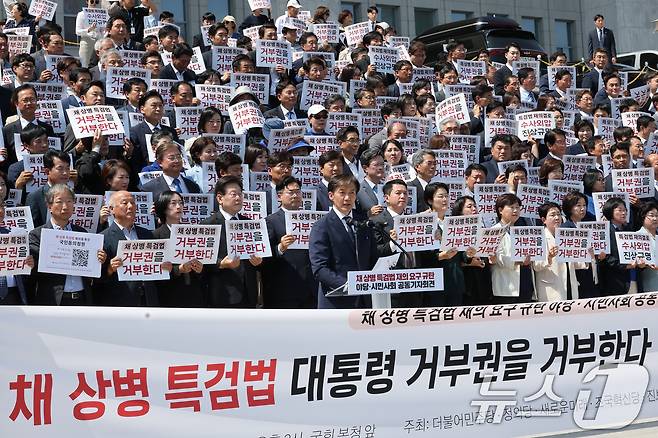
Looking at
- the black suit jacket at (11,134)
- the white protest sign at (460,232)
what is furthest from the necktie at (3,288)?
the white protest sign at (460,232)

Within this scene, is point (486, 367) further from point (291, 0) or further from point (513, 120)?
point (291, 0)

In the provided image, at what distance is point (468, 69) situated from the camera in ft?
52.5

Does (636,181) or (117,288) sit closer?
(117,288)

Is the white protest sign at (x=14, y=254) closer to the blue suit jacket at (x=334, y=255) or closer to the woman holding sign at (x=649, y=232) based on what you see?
the blue suit jacket at (x=334, y=255)

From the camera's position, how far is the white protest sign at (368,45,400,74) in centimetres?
1550

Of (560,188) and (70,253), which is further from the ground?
(560,188)

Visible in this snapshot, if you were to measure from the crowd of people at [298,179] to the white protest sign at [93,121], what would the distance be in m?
0.11

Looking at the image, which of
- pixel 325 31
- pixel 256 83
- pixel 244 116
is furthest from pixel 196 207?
pixel 325 31

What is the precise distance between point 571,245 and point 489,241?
827 mm

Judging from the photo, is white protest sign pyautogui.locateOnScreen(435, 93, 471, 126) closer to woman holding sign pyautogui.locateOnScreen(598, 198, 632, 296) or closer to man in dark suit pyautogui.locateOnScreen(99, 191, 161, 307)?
woman holding sign pyautogui.locateOnScreen(598, 198, 632, 296)

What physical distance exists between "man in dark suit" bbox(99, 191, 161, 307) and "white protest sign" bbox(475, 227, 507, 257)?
2770mm

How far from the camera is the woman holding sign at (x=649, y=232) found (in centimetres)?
1048

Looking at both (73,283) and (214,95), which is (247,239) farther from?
(214,95)

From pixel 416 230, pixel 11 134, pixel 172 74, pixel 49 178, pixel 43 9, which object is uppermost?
pixel 43 9
